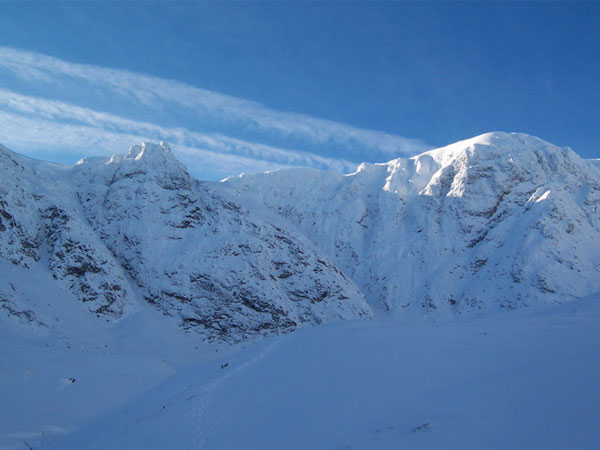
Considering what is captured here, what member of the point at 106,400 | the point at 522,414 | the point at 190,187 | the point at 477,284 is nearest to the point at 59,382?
the point at 106,400

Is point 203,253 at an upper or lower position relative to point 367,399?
upper

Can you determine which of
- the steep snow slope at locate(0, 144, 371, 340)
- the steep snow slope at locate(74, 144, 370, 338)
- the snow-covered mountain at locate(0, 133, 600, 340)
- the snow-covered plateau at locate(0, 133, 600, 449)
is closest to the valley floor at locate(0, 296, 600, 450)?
the snow-covered plateau at locate(0, 133, 600, 449)

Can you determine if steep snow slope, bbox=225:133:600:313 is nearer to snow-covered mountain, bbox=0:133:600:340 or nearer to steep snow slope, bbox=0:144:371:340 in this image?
snow-covered mountain, bbox=0:133:600:340

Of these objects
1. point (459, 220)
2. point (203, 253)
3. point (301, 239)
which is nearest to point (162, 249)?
point (203, 253)

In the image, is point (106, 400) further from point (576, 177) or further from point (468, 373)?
point (576, 177)

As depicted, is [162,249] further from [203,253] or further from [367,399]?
[367,399]

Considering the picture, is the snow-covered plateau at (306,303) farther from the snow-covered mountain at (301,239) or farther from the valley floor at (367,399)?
the snow-covered mountain at (301,239)
